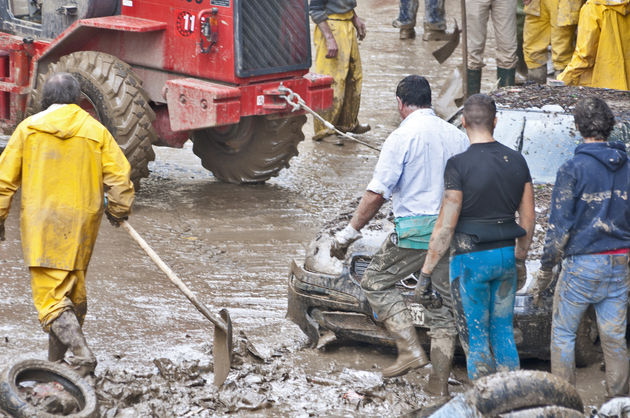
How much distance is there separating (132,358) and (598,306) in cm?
277

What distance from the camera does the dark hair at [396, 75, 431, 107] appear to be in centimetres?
538

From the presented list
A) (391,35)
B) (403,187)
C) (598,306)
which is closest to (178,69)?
(403,187)

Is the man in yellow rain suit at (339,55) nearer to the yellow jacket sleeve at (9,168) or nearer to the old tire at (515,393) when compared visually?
the yellow jacket sleeve at (9,168)

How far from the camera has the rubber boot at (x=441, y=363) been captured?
534 centimetres

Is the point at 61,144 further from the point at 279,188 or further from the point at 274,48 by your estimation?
the point at 279,188

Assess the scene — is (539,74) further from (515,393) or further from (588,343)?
(515,393)

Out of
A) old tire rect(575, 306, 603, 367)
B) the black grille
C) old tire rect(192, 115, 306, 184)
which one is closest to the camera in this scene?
old tire rect(575, 306, 603, 367)

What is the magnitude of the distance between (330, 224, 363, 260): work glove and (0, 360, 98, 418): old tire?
1537mm

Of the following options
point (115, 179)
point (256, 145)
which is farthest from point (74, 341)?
point (256, 145)

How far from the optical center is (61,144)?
545 centimetres

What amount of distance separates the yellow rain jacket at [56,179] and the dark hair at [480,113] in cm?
209

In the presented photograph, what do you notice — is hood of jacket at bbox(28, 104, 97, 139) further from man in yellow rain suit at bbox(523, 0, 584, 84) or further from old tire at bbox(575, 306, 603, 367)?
man in yellow rain suit at bbox(523, 0, 584, 84)

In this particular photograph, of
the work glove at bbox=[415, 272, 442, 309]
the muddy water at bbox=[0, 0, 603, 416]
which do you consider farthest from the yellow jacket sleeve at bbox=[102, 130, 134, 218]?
the work glove at bbox=[415, 272, 442, 309]

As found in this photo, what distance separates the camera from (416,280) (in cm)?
569
